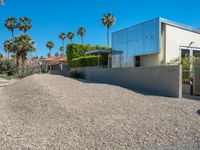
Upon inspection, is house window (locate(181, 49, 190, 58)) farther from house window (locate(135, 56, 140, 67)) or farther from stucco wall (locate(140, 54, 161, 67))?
house window (locate(135, 56, 140, 67))

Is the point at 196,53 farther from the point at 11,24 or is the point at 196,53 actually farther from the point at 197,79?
the point at 11,24

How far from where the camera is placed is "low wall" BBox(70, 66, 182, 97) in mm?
12484

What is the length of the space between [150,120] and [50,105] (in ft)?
12.9

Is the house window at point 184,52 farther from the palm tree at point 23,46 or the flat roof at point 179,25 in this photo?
the palm tree at point 23,46

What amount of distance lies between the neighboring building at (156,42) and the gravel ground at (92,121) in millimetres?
7936

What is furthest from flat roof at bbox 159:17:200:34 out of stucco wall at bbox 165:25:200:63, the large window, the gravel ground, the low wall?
the gravel ground

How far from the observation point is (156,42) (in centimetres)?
1808

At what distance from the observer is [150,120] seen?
25.1ft

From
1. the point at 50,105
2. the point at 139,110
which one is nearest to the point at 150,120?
the point at 139,110

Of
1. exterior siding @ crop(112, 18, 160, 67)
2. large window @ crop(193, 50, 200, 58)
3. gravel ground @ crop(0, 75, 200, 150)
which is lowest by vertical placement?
gravel ground @ crop(0, 75, 200, 150)

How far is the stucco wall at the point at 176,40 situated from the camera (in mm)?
18375

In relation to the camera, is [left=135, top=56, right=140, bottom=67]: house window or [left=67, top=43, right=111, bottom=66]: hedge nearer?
[left=135, top=56, right=140, bottom=67]: house window

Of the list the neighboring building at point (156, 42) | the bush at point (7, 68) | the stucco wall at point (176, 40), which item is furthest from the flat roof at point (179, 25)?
the bush at point (7, 68)

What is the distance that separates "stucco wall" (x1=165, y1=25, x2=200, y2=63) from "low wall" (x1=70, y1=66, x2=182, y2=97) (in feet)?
13.8
